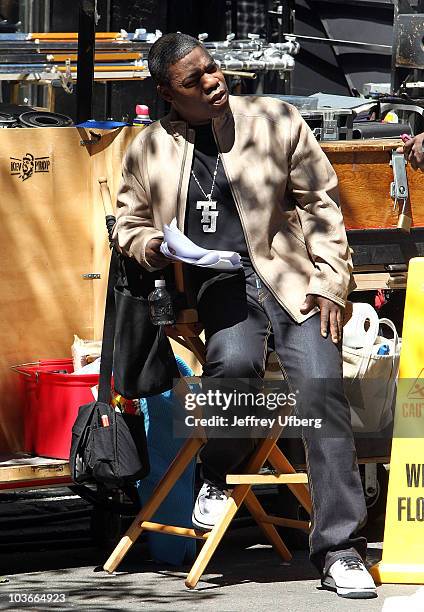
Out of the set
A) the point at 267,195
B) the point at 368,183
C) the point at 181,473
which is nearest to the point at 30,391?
the point at 181,473

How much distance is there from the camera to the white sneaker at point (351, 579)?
497cm

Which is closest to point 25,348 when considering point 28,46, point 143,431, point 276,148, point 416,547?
point 143,431

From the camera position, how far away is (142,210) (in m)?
5.42

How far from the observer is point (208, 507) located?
546cm

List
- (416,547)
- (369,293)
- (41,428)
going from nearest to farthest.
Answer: (416,547), (41,428), (369,293)

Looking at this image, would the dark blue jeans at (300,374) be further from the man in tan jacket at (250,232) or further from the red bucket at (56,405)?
the red bucket at (56,405)

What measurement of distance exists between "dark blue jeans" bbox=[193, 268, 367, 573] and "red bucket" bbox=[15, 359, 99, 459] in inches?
23.9

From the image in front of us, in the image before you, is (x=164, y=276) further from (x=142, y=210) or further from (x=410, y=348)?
(x=410, y=348)

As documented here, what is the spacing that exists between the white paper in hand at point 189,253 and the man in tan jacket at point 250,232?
152 mm

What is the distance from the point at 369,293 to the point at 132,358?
61.7 inches

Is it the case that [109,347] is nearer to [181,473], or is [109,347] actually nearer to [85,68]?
[181,473]

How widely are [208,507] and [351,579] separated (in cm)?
72

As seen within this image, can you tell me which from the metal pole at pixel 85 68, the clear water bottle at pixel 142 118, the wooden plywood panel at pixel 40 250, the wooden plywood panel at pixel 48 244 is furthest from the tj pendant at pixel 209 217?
the metal pole at pixel 85 68

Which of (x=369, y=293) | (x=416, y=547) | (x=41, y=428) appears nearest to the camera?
(x=416, y=547)
